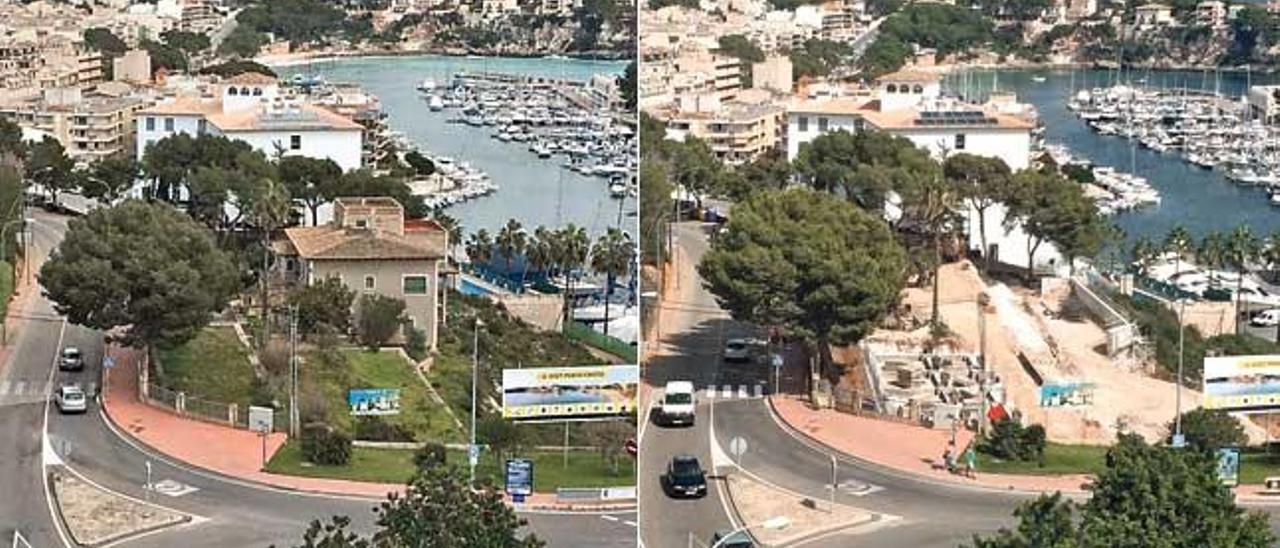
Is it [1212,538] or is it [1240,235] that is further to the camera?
[1240,235]

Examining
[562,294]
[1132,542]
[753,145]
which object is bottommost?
[1132,542]

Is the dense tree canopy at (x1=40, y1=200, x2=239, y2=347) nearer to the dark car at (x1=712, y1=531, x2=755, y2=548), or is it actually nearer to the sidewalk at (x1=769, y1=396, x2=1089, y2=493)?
the dark car at (x1=712, y1=531, x2=755, y2=548)

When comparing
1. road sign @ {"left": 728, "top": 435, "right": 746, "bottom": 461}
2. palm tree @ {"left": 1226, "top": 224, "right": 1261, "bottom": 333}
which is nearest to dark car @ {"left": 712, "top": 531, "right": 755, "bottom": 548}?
road sign @ {"left": 728, "top": 435, "right": 746, "bottom": 461}

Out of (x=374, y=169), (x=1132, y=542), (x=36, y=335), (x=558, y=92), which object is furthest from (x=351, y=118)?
(x=1132, y=542)

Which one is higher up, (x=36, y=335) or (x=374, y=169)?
(x=374, y=169)

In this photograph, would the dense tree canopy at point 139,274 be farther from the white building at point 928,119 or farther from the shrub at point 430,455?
the white building at point 928,119

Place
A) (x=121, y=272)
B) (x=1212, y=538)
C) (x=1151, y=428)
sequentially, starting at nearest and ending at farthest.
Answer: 1. (x=1212, y=538)
2. (x=121, y=272)
3. (x=1151, y=428)

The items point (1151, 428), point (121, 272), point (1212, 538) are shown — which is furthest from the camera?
point (1151, 428)

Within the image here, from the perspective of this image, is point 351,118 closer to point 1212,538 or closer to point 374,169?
point 374,169
